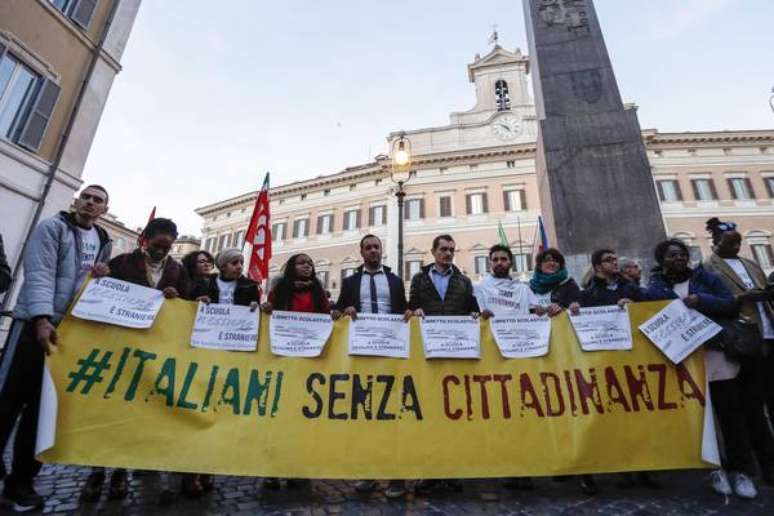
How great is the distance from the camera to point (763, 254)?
21766 millimetres

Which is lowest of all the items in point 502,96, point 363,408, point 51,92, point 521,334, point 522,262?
point 363,408

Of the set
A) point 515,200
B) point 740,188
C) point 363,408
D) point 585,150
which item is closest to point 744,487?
point 363,408

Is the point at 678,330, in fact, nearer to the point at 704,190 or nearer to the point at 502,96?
the point at 704,190

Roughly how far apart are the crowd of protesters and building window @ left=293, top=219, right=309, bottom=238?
26.1m

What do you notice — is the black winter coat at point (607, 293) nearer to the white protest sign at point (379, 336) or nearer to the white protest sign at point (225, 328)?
the white protest sign at point (379, 336)

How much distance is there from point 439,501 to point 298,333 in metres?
1.47

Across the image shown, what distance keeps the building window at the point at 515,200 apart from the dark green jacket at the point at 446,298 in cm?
2296

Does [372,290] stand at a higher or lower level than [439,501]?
higher

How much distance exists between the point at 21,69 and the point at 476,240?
21.6 m

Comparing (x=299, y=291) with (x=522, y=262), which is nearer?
(x=299, y=291)

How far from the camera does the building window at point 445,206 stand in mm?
25828

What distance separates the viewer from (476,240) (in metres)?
24.4

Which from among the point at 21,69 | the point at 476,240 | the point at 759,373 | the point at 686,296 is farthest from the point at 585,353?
the point at 476,240

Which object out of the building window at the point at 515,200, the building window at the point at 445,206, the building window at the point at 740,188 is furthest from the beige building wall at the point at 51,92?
the building window at the point at 740,188
